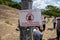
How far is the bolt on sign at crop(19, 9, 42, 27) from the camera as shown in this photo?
21.8 ft

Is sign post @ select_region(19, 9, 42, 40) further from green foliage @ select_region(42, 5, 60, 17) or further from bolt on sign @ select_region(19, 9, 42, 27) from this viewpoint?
green foliage @ select_region(42, 5, 60, 17)

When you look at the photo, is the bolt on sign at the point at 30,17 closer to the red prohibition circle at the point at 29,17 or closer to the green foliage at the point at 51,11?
the red prohibition circle at the point at 29,17

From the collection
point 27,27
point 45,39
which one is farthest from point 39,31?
point 45,39

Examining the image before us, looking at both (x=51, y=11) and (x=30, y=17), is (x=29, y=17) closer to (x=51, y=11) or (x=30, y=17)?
(x=30, y=17)

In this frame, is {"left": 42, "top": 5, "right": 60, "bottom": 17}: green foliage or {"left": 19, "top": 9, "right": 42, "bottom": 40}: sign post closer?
{"left": 19, "top": 9, "right": 42, "bottom": 40}: sign post

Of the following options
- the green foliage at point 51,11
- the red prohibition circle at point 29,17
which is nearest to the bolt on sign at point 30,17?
the red prohibition circle at point 29,17

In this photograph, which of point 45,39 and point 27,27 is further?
point 45,39

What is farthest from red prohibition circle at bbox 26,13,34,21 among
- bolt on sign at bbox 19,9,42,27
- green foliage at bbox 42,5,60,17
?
green foliage at bbox 42,5,60,17

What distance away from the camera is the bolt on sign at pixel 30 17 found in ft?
21.8

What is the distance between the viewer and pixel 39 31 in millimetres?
10523

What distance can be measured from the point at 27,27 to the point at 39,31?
3.71m

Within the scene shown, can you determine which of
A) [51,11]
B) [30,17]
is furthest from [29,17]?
[51,11]

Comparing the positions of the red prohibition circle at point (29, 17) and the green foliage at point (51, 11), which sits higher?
the red prohibition circle at point (29, 17)

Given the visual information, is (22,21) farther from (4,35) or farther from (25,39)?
(4,35)
